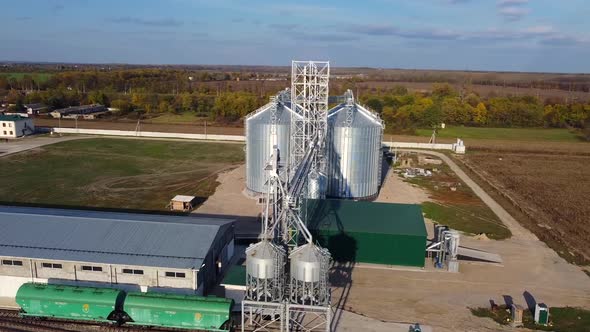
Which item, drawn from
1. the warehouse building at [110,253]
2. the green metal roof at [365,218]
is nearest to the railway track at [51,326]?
the warehouse building at [110,253]

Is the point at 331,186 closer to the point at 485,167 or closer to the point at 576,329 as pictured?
the point at 576,329

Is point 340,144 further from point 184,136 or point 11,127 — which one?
point 11,127

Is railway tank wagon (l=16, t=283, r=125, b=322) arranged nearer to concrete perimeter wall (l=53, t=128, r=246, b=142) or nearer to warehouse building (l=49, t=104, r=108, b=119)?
concrete perimeter wall (l=53, t=128, r=246, b=142)

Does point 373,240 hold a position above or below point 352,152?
below

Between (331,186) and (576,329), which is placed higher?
(331,186)

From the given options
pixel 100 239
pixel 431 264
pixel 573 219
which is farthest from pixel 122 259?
pixel 573 219

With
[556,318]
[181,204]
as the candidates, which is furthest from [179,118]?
[556,318]
